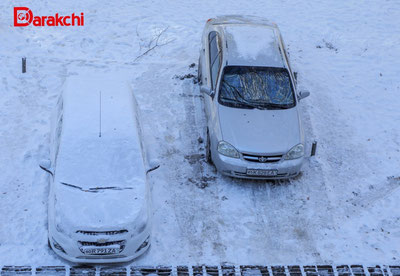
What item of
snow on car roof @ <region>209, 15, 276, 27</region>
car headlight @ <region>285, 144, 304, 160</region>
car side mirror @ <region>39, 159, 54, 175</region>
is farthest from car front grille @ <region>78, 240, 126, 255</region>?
snow on car roof @ <region>209, 15, 276, 27</region>

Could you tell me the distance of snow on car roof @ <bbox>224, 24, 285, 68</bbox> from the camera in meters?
12.6

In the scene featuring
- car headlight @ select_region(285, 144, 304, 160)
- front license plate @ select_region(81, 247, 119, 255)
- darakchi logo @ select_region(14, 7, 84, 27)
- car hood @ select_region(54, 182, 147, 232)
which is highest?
car headlight @ select_region(285, 144, 304, 160)

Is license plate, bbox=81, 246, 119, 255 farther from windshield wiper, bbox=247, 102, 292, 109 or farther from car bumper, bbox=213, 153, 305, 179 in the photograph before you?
windshield wiper, bbox=247, 102, 292, 109

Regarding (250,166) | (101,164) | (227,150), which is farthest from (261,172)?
(101,164)

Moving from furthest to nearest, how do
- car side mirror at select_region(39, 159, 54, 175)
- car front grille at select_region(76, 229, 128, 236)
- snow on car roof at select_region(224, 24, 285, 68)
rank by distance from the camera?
1. snow on car roof at select_region(224, 24, 285, 68)
2. car side mirror at select_region(39, 159, 54, 175)
3. car front grille at select_region(76, 229, 128, 236)

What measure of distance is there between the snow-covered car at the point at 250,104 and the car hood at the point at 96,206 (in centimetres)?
226

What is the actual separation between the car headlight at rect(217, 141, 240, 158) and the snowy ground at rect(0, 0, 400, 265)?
29.1 inches

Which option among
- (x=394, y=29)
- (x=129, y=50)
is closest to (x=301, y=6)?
(x=394, y=29)

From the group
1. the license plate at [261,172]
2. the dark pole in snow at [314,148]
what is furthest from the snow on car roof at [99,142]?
the dark pole in snow at [314,148]

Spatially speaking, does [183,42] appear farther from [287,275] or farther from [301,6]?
[287,275]

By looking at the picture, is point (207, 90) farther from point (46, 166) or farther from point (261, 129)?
point (46, 166)

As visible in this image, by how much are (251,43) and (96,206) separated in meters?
5.55

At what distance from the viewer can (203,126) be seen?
43.3ft

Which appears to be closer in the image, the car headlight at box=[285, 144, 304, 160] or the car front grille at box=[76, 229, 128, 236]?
the car front grille at box=[76, 229, 128, 236]
